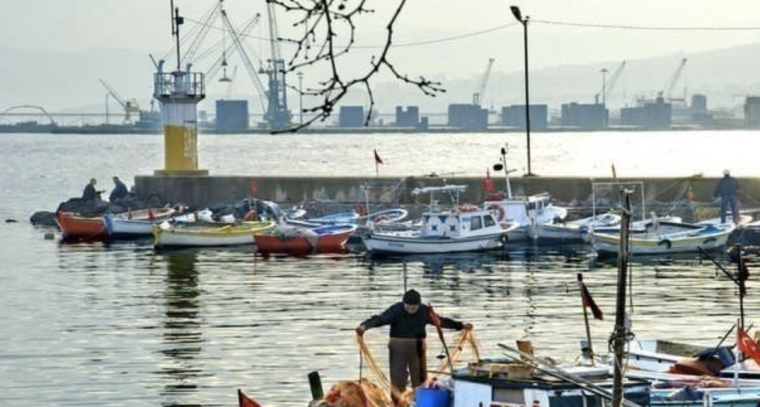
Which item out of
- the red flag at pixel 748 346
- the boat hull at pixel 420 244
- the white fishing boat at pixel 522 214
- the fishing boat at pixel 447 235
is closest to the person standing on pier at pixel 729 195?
the white fishing boat at pixel 522 214

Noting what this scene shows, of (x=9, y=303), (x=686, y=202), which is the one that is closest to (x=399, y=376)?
(x=9, y=303)

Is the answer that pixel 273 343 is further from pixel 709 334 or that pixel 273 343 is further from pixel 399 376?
pixel 399 376

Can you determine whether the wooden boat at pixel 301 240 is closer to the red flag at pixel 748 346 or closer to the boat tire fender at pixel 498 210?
the boat tire fender at pixel 498 210

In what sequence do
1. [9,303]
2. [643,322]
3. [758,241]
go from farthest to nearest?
1. [758,241]
2. [9,303]
3. [643,322]

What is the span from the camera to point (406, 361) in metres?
26.0

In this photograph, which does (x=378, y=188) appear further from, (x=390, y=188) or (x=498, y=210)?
(x=498, y=210)

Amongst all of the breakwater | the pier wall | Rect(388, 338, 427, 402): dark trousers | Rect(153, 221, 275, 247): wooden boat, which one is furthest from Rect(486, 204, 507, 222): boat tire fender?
Rect(388, 338, 427, 402): dark trousers

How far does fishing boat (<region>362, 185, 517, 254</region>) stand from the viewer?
194 feet

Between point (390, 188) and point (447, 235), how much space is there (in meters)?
12.3

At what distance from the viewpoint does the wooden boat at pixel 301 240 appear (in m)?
61.2

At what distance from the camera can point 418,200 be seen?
70625 mm

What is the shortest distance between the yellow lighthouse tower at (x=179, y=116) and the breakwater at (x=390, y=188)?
1.13 metres

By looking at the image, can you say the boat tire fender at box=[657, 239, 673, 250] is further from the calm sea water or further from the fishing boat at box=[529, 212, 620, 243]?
the fishing boat at box=[529, 212, 620, 243]

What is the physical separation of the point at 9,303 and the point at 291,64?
40246 millimetres
